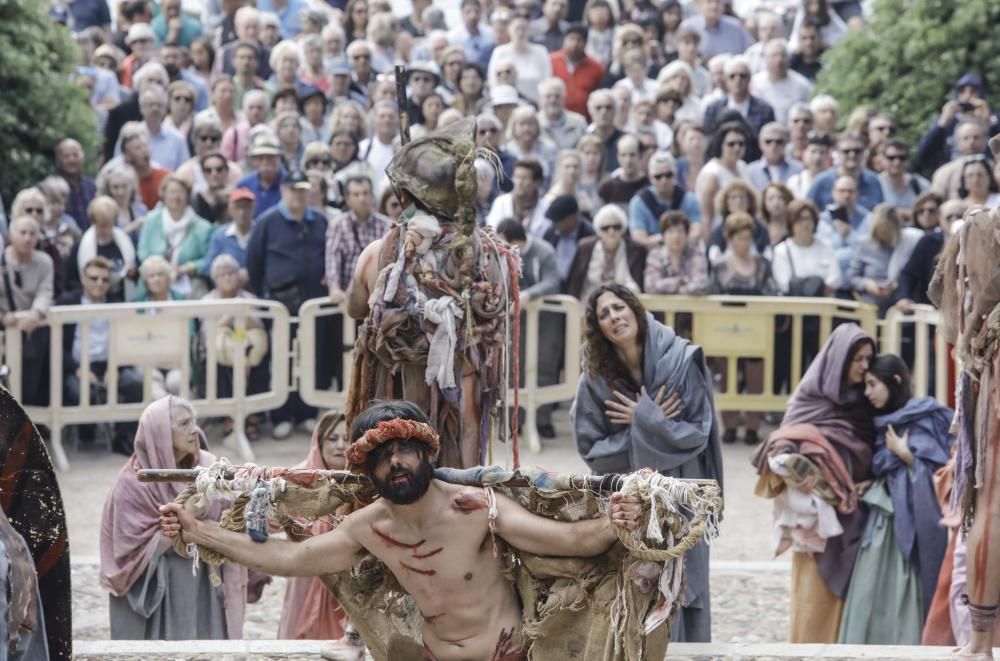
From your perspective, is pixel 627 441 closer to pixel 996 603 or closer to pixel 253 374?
pixel 996 603

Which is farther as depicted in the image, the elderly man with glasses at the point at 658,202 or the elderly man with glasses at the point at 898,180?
the elderly man with glasses at the point at 898,180

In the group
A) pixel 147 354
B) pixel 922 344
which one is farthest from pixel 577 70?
pixel 147 354

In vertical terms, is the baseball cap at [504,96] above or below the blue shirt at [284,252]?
above

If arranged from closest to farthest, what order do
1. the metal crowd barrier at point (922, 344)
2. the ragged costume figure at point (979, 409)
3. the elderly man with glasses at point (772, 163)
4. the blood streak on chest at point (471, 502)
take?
the blood streak on chest at point (471, 502) < the ragged costume figure at point (979, 409) < the metal crowd barrier at point (922, 344) < the elderly man with glasses at point (772, 163)

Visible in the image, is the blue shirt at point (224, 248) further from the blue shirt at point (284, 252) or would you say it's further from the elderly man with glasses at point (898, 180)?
the elderly man with glasses at point (898, 180)

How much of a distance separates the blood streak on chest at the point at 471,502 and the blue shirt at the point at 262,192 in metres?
8.98

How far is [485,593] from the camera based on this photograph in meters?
8.14

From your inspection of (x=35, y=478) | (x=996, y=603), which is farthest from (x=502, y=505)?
(x=996, y=603)

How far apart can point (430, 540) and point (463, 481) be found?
0.25 m

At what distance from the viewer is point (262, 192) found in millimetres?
16859

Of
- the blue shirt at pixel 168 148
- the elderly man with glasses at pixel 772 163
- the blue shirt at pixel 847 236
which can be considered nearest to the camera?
the blue shirt at pixel 847 236

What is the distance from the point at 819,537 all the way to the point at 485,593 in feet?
10.1

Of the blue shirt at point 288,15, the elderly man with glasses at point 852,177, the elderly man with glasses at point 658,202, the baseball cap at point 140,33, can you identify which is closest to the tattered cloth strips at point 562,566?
the elderly man with glasses at point 658,202

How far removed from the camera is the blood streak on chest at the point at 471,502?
7.97 m
